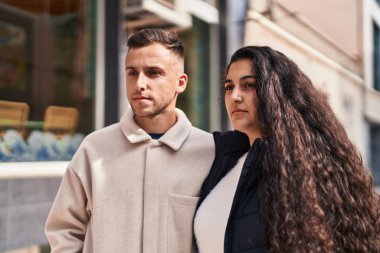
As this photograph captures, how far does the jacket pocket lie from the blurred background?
0.95 m

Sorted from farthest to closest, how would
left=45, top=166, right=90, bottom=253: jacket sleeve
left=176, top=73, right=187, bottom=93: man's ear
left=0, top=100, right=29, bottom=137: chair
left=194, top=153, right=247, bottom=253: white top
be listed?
left=0, top=100, right=29, bottom=137: chair, left=176, top=73, right=187, bottom=93: man's ear, left=45, top=166, right=90, bottom=253: jacket sleeve, left=194, top=153, right=247, bottom=253: white top

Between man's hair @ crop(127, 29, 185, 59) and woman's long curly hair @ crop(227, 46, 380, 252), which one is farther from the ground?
man's hair @ crop(127, 29, 185, 59)

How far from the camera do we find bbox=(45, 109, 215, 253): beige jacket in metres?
1.89

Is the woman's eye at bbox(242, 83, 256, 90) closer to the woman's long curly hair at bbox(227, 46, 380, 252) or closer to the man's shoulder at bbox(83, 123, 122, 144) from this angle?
the woman's long curly hair at bbox(227, 46, 380, 252)

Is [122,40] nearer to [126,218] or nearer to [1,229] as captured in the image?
[1,229]

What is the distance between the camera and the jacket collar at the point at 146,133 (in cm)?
196

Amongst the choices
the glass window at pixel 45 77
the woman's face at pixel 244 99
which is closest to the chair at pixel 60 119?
the glass window at pixel 45 77

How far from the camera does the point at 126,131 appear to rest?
199 cm

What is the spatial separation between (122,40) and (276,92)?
11.5 feet

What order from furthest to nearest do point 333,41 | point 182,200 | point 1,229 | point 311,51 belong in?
point 333,41 → point 311,51 → point 1,229 → point 182,200

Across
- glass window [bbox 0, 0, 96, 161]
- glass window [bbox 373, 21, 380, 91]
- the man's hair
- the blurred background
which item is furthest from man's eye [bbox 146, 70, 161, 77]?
glass window [bbox 373, 21, 380, 91]

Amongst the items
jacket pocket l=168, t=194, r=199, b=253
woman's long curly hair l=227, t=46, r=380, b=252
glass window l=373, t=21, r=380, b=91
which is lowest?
jacket pocket l=168, t=194, r=199, b=253

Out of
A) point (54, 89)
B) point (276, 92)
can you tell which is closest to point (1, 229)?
point (54, 89)

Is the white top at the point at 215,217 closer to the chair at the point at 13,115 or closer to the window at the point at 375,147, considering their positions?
the chair at the point at 13,115
